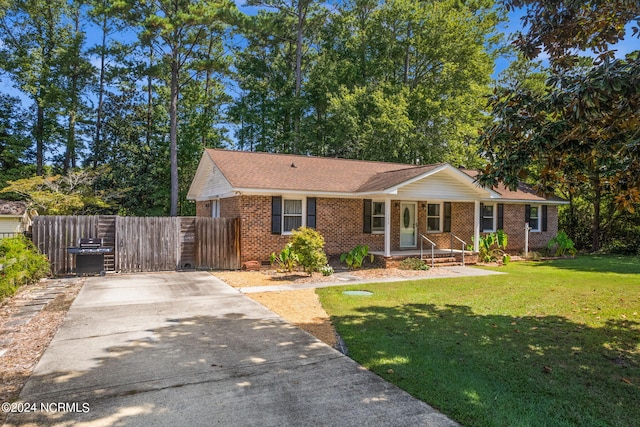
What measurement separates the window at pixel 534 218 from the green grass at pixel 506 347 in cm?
953

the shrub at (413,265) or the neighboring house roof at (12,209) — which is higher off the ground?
the neighboring house roof at (12,209)

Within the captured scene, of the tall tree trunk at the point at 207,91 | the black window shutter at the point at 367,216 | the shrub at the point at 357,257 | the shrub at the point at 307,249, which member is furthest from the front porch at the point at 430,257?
the tall tree trunk at the point at 207,91

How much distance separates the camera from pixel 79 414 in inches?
147

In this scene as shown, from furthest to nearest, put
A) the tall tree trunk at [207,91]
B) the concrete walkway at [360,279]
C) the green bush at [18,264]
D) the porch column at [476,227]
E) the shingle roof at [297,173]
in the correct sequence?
the tall tree trunk at [207,91], the porch column at [476,227], the shingle roof at [297,173], the concrete walkway at [360,279], the green bush at [18,264]

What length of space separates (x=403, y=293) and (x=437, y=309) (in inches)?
67.1

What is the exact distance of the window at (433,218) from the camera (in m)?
17.0

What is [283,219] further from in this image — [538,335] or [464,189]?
[538,335]

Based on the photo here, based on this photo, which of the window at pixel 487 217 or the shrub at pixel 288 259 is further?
the window at pixel 487 217

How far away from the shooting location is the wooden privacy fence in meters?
11.9

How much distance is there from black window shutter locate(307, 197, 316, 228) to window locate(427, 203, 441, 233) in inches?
212

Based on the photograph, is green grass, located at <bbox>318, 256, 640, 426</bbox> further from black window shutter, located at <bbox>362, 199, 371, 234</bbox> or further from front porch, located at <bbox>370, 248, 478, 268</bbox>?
black window shutter, located at <bbox>362, 199, 371, 234</bbox>

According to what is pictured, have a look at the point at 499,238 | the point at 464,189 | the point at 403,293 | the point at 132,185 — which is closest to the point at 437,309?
the point at 403,293

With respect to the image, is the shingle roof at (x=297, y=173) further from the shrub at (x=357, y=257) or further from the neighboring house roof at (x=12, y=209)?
the neighboring house roof at (x=12, y=209)

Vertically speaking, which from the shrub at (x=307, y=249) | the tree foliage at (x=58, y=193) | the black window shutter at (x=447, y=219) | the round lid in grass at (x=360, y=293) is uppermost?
the tree foliage at (x=58, y=193)
